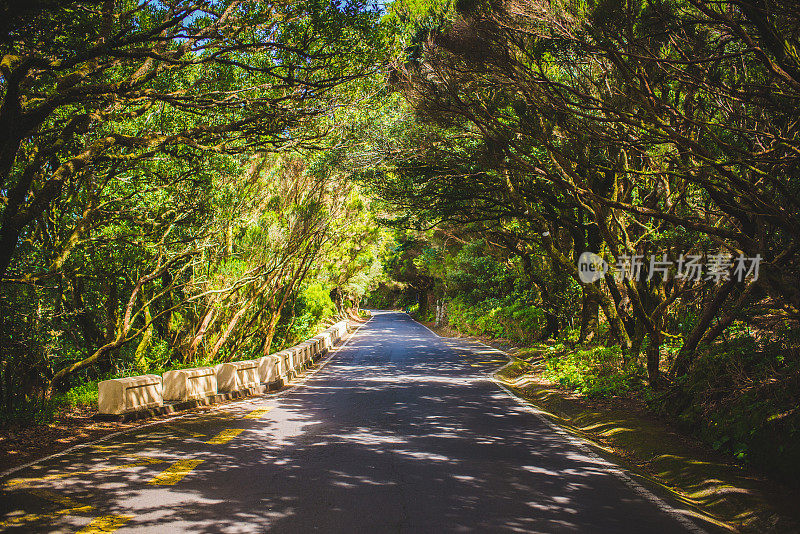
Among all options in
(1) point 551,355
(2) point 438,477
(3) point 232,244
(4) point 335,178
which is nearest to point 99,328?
(3) point 232,244

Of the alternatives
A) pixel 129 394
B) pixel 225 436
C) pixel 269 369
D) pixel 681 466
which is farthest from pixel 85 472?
pixel 269 369

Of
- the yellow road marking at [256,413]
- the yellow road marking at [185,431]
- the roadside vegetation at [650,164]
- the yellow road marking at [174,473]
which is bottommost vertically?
the yellow road marking at [256,413]

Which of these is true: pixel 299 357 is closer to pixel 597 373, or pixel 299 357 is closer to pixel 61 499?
pixel 597 373

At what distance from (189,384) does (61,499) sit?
5.72 m

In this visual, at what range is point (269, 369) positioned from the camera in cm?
1398

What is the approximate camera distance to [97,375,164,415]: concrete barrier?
9.40 metres

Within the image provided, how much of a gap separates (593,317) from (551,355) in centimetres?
188

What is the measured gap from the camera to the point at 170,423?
9445 millimetres

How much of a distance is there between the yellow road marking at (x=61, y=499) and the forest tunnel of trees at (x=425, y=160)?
118 inches

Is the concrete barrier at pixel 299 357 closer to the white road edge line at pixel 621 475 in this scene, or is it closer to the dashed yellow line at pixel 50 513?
the white road edge line at pixel 621 475

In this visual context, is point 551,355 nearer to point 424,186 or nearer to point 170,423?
point 424,186

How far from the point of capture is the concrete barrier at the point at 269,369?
536 inches

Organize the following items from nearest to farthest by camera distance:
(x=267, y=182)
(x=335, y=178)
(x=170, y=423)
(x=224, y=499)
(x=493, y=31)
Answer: (x=224, y=499) < (x=493, y=31) < (x=170, y=423) < (x=267, y=182) < (x=335, y=178)

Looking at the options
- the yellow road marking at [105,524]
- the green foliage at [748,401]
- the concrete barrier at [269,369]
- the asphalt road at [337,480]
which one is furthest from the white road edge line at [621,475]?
the concrete barrier at [269,369]
